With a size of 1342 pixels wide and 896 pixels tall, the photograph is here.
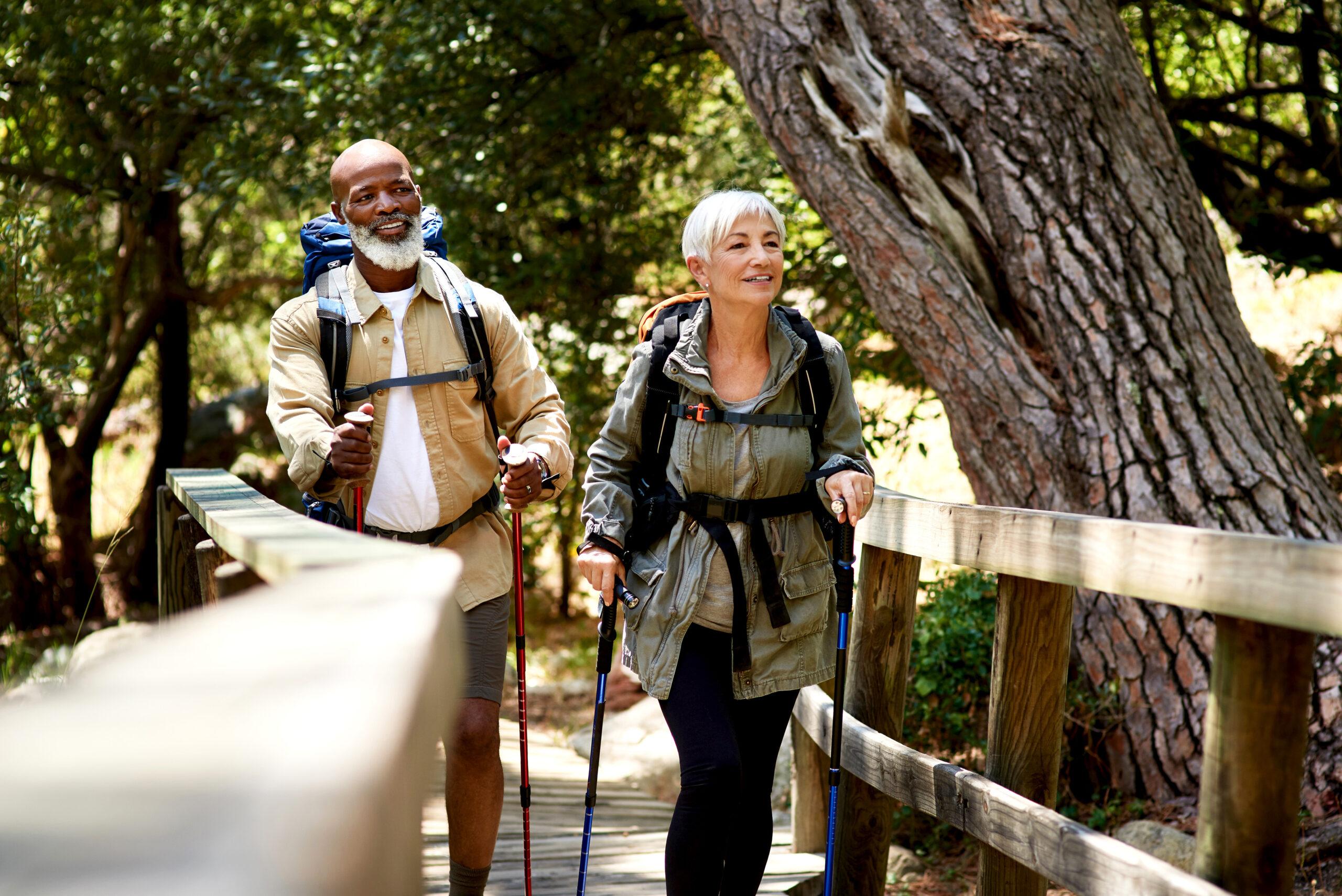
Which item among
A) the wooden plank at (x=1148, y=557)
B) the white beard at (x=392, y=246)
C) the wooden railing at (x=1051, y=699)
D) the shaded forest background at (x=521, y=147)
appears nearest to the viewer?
the wooden plank at (x=1148, y=557)

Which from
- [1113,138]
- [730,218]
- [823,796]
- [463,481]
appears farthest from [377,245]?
[1113,138]

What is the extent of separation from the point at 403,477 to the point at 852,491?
1.22 meters

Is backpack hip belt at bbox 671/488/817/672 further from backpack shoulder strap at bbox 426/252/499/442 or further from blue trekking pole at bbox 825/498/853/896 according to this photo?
backpack shoulder strap at bbox 426/252/499/442

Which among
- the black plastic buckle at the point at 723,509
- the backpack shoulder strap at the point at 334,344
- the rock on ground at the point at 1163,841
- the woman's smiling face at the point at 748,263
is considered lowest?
the rock on ground at the point at 1163,841

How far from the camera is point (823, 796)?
410 cm

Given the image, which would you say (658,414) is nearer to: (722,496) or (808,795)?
(722,496)

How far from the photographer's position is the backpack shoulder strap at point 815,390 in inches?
122

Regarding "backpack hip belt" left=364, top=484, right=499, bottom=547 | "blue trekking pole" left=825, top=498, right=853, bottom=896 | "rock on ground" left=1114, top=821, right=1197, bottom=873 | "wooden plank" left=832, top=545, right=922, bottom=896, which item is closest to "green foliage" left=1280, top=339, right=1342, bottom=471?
"rock on ground" left=1114, top=821, right=1197, bottom=873

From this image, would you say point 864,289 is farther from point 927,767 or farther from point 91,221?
point 91,221

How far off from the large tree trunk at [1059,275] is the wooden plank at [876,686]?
4.95 feet

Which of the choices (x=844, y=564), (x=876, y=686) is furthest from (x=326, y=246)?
(x=876, y=686)

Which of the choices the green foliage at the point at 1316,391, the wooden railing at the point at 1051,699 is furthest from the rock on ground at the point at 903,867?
the green foliage at the point at 1316,391

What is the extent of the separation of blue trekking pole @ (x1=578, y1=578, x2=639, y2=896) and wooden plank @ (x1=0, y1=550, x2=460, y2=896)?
1.65 m

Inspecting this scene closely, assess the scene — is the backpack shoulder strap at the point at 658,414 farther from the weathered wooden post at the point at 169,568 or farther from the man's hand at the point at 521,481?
the weathered wooden post at the point at 169,568
